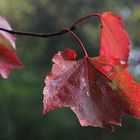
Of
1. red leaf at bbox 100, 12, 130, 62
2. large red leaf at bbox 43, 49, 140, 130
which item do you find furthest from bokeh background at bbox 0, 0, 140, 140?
large red leaf at bbox 43, 49, 140, 130

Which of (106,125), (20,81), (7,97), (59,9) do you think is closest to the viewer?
(106,125)

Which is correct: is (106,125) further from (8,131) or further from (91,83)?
(8,131)

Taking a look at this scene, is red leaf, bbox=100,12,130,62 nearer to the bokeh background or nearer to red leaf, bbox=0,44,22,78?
red leaf, bbox=0,44,22,78

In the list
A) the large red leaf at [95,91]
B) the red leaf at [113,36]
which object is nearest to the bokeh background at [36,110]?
the red leaf at [113,36]

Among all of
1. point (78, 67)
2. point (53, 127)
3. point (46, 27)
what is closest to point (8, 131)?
point (53, 127)

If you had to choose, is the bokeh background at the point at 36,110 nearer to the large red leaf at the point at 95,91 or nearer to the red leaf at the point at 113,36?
the red leaf at the point at 113,36

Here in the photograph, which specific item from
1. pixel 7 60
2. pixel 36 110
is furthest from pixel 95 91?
pixel 36 110
